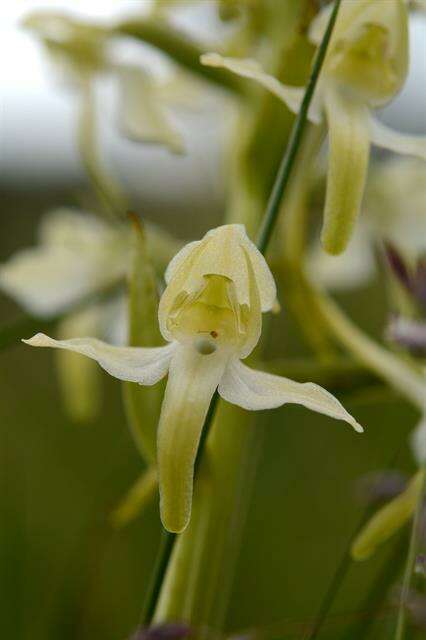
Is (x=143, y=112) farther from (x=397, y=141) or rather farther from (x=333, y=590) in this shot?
(x=333, y=590)

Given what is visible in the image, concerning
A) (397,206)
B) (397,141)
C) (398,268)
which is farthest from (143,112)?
(398,268)

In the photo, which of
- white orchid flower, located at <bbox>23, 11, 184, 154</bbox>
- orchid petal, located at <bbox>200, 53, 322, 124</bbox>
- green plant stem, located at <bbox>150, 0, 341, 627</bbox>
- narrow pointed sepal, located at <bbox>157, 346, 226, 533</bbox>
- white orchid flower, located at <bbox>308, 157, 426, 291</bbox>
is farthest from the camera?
white orchid flower, located at <bbox>308, 157, 426, 291</bbox>

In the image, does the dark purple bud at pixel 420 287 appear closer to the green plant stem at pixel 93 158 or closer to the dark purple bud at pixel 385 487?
the dark purple bud at pixel 385 487

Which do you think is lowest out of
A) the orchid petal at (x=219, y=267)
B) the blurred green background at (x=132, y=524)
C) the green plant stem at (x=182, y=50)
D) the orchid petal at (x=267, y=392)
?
the blurred green background at (x=132, y=524)

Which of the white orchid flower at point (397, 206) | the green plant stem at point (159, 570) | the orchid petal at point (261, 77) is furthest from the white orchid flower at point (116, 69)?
the green plant stem at point (159, 570)

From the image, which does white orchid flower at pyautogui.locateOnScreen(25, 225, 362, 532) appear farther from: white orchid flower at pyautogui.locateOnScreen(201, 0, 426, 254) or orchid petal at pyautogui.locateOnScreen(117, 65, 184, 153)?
orchid petal at pyautogui.locateOnScreen(117, 65, 184, 153)

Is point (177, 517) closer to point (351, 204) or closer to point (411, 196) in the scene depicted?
point (351, 204)

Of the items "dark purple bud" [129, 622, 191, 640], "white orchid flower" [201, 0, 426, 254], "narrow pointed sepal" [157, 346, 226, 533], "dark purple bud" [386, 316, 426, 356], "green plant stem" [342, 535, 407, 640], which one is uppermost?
"white orchid flower" [201, 0, 426, 254]

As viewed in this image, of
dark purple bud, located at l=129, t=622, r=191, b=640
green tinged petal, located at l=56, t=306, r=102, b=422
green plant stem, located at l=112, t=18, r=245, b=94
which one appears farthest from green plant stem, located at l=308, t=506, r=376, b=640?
green tinged petal, located at l=56, t=306, r=102, b=422
